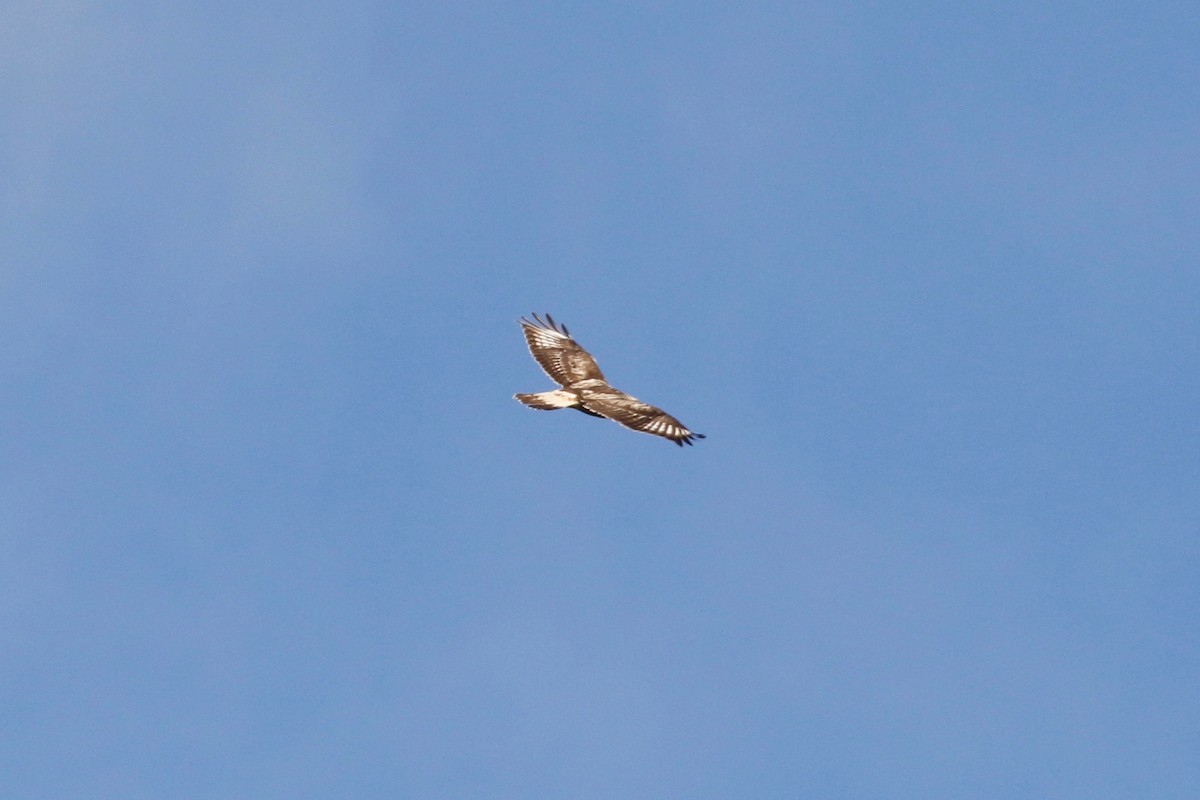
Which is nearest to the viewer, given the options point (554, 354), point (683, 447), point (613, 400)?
point (683, 447)

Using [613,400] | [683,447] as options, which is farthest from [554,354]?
[683,447]

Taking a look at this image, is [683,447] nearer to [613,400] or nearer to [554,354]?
[613,400]

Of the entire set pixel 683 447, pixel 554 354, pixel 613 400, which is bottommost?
pixel 683 447

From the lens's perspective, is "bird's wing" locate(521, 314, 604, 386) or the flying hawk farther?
"bird's wing" locate(521, 314, 604, 386)

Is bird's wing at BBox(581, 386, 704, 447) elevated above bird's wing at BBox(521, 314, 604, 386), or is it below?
below

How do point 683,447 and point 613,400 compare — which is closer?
point 683,447
